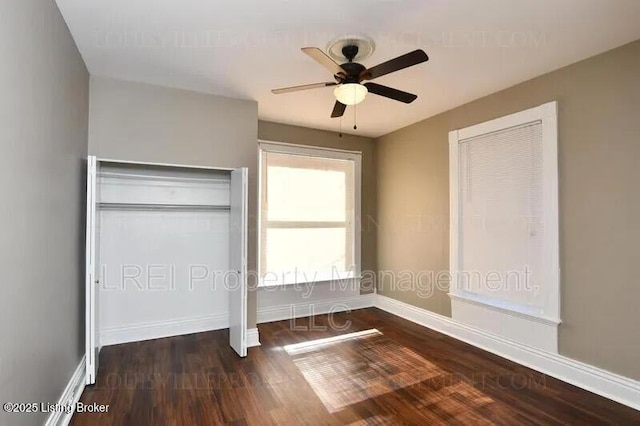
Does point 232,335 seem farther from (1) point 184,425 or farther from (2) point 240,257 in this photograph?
(1) point 184,425

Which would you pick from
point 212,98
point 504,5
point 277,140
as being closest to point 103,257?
point 212,98

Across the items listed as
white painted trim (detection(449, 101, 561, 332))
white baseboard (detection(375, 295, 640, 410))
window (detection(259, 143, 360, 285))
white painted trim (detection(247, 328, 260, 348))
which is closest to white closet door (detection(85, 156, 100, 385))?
white painted trim (detection(247, 328, 260, 348))

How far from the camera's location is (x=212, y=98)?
342cm

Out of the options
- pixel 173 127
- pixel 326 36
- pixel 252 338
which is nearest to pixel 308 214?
pixel 252 338

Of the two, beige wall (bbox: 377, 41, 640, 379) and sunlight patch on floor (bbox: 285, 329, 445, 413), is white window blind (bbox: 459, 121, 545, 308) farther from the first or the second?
sunlight patch on floor (bbox: 285, 329, 445, 413)

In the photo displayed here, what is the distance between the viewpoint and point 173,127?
3.26 meters

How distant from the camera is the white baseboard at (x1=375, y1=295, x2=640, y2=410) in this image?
2.42 metres

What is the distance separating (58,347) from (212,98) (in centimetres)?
250

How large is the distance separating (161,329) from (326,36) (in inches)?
132

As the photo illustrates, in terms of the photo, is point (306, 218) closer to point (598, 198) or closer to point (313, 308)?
point (313, 308)

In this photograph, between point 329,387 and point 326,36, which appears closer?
point 326,36

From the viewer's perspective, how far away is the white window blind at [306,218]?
4.32m

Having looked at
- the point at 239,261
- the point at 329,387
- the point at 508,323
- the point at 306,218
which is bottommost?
the point at 329,387

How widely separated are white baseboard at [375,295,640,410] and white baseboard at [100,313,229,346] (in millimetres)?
2536
